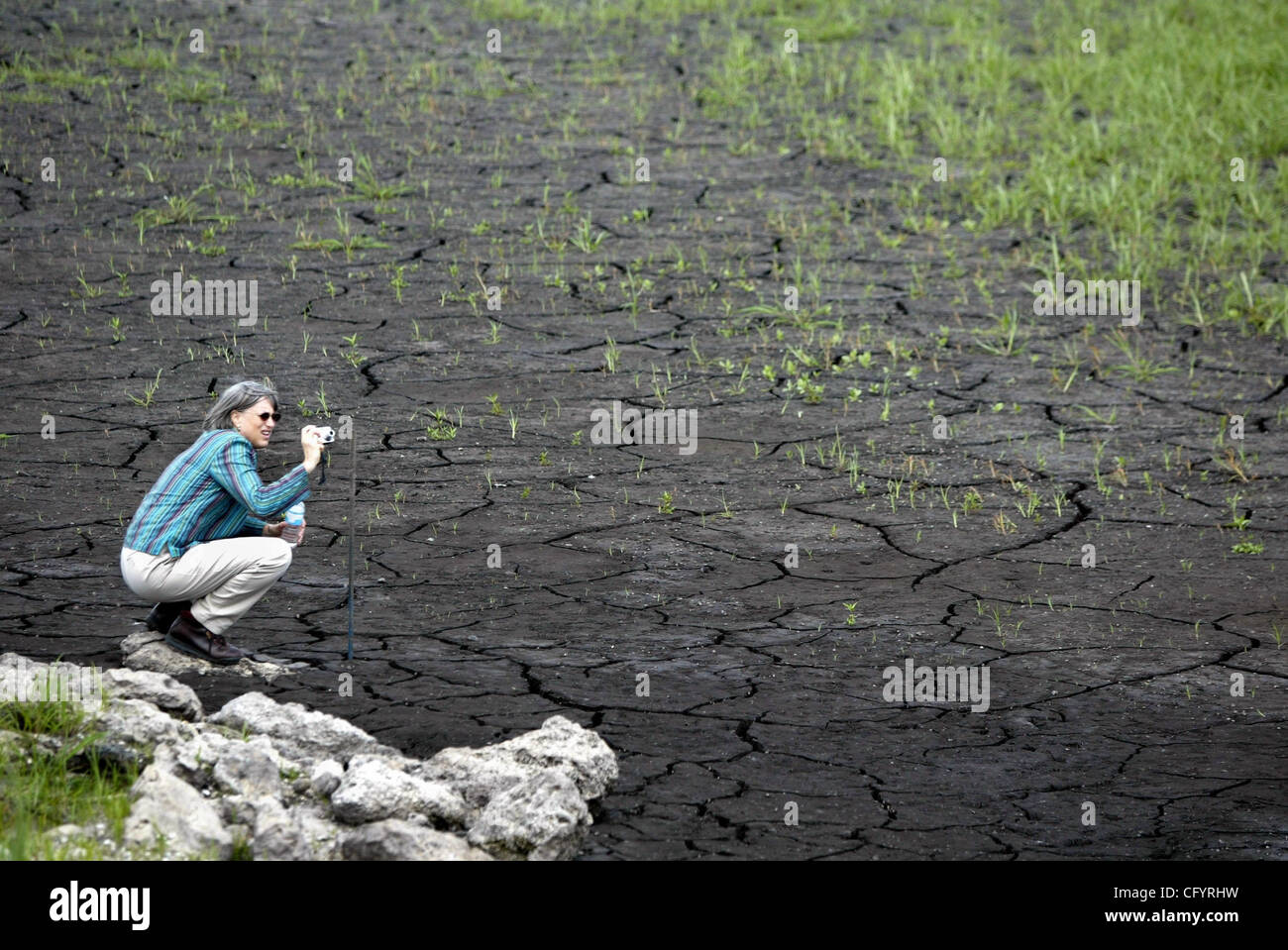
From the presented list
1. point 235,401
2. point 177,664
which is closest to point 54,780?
point 177,664

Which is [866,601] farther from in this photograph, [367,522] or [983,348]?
[983,348]

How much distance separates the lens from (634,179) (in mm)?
11602

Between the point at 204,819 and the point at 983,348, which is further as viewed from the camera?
the point at 983,348

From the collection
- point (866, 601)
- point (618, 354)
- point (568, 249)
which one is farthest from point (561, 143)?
point (866, 601)

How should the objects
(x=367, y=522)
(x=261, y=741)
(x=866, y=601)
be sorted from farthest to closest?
(x=367, y=522)
(x=866, y=601)
(x=261, y=741)

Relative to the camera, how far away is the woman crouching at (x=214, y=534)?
5242mm

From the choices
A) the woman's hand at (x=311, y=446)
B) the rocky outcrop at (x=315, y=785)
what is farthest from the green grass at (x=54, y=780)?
the woman's hand at (x=311, y=446)

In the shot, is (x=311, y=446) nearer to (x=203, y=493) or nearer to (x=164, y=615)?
(x=203, y=493)

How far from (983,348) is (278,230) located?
4163 mm

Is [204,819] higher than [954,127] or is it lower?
lower

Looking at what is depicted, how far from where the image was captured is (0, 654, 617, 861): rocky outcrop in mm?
3990

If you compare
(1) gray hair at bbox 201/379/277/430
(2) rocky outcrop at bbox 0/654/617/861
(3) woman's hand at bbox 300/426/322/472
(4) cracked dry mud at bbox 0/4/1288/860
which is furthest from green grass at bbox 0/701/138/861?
(1) gray hair at bbox 201/379/277/430

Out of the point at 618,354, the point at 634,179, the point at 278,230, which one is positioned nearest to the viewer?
the point at 618,354

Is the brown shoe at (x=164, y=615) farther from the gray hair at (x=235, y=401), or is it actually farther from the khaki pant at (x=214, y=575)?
the gray hair at (x=235, y=401)
